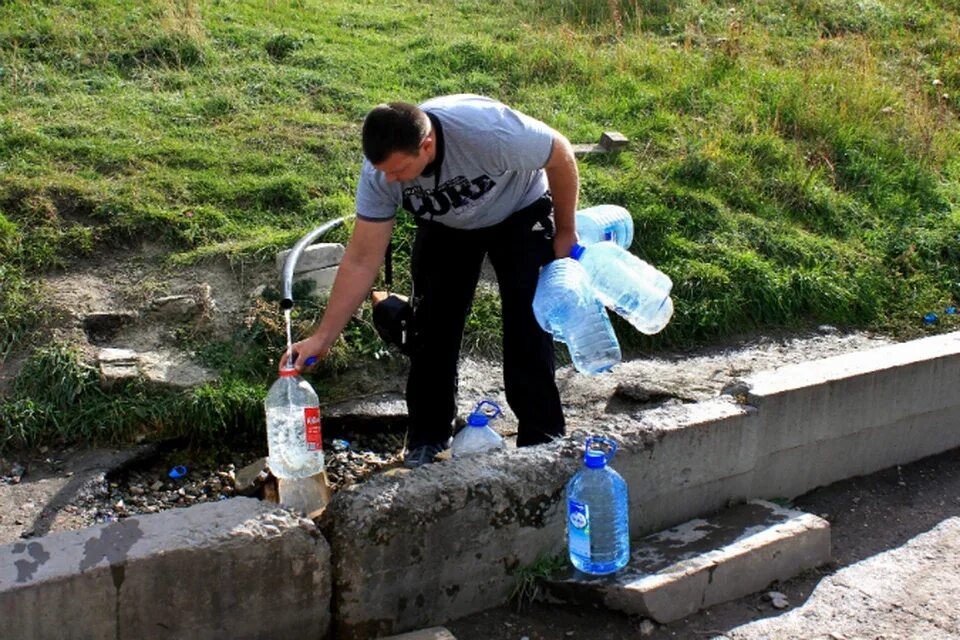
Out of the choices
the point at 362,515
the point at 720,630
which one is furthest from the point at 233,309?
the point at 720,630

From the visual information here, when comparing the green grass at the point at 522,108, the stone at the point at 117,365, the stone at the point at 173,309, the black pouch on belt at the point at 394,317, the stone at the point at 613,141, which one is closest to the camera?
the black pouch on belt at the point at 394,317

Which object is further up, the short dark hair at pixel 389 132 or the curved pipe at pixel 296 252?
the short dark hair at pixel 389 132

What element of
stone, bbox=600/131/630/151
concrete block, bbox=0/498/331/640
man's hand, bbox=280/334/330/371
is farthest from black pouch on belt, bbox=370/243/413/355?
stone, bbox=600/131/630/151

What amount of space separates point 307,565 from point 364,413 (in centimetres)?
195

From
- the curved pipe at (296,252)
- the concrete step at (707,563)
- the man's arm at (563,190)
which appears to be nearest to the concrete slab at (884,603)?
the concrete step at (707,563)

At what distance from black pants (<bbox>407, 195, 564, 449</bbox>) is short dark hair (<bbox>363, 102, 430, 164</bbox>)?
0.69m

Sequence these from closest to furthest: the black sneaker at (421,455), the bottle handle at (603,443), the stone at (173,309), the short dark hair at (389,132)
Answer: the short dark hair at (389,132), the bottle handle at (603,443), the black sneaker at (421,455), the stone at (173,309)

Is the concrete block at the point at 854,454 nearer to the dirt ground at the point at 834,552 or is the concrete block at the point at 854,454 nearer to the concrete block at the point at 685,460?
the dirt ground at the point at 834,552

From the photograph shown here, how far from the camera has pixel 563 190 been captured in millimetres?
4441

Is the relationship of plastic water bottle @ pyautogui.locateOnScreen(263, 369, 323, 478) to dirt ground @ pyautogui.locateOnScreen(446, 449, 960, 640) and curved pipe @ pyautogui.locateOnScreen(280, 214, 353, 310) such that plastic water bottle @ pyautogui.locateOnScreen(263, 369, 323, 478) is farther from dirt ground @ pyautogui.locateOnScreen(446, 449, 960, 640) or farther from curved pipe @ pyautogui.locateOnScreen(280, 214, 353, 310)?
dirt ground @ pyautogui.locateOnScreen(446, 449, 960, 640)

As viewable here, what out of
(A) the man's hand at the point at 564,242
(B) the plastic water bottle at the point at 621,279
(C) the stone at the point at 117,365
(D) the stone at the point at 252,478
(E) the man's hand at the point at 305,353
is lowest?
(D) the stone at the point at 252,478

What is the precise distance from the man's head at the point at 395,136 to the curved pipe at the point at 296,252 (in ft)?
3.09

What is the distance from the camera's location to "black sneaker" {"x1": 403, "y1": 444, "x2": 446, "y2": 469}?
4.82 m

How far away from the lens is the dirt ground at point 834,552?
3939mm
